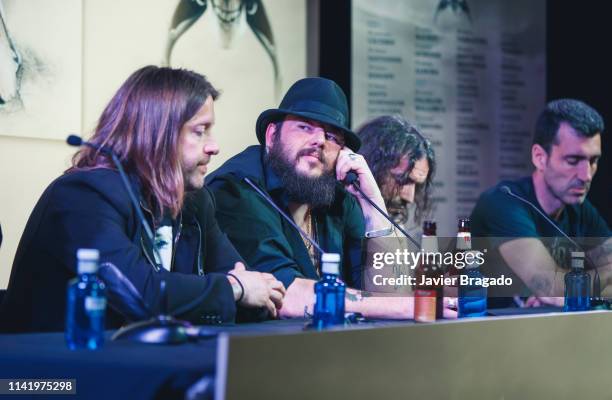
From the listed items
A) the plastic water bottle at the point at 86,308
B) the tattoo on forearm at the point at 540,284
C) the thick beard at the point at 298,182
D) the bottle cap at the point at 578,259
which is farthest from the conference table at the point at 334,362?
the tattoo on forearm at the point at 540,284

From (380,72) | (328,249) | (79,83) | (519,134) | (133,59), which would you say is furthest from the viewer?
(519,134)

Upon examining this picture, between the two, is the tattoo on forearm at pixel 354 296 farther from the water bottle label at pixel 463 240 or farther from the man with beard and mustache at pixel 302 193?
the water bottle label at pixel 463 240

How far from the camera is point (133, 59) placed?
3.65 m

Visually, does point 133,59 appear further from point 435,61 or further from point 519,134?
point 519,134

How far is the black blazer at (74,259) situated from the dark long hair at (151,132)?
0.10 m

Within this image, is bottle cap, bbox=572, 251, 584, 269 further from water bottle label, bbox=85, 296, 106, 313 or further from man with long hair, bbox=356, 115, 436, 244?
water bottle label, bbox=85, 296, 106, 313

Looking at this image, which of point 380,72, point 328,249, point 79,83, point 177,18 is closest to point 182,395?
point 328,249

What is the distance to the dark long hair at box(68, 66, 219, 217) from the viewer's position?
2367 mm

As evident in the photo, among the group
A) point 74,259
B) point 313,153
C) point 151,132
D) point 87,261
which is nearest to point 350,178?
point 313,153

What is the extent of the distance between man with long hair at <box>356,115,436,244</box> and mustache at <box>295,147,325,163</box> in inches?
22.0

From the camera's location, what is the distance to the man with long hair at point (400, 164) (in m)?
3.66

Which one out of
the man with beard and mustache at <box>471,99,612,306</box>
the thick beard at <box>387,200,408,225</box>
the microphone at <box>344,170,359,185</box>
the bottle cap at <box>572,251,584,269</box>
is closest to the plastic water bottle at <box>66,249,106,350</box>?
the microphone at <box>344,170,359,185</box>

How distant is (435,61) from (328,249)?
2.21 metres

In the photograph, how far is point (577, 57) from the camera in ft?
17.2
